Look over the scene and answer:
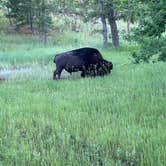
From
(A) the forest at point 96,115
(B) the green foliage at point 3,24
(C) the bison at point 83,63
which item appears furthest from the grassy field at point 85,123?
(B) the green foliage at point 3,24

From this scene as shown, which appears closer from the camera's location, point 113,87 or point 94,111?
point 94,111

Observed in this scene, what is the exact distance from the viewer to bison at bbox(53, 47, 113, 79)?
15180 mm

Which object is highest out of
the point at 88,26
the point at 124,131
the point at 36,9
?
the point at 124,131

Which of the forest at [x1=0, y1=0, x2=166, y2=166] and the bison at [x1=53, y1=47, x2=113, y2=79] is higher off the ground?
the forest at [x1=0, y1=0, x2=166, y2=166]

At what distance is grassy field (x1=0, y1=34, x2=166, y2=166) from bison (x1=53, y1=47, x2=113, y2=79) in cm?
215

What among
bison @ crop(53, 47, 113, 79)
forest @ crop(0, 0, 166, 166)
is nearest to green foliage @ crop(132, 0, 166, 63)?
forest @ crop(0, 0, 166, 166)

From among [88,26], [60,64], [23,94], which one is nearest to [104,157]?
[23,94]

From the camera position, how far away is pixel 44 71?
58.2ft

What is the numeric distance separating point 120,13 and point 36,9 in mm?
10148

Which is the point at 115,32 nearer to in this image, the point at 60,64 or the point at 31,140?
the point at 60,64

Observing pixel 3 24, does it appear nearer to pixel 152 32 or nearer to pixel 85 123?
pixel 152 32

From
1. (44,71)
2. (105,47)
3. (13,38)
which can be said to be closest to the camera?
(44,71)

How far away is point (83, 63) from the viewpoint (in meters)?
15.5

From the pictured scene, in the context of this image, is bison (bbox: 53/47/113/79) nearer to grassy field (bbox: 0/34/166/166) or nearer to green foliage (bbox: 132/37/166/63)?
grassy field (bbox: 0/34/166/166)
